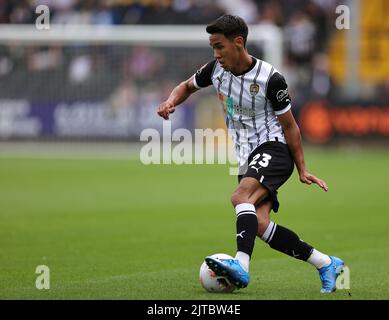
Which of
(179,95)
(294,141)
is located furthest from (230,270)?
(179,95)

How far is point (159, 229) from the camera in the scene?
40.8ft

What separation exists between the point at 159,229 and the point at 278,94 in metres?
4.97

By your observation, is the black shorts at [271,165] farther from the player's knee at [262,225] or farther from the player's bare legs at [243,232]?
the player's knee at [262,225]

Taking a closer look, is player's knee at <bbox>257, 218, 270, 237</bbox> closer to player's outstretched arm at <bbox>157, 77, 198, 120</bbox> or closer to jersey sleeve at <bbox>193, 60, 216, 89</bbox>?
player's outstretched arm at <bbox>157, 77, 198, 120</bbox>

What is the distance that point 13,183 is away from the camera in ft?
59.7

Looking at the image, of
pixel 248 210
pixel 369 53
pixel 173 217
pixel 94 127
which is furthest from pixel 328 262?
pixel 369 53

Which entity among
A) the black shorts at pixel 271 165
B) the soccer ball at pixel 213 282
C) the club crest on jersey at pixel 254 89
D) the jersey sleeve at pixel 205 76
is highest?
the jersey sleeve at pixel 205 76

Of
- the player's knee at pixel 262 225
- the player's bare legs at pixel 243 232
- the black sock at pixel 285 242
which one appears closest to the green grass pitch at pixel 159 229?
the player's bare legs at pixel 243 232

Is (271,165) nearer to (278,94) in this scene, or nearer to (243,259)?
(278,94)

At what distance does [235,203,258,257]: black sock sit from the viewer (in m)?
7.55

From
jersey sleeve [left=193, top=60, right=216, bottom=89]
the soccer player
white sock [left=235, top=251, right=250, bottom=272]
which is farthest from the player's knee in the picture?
jersey sleeve [left=193, top=60, right=216, bottom=89]

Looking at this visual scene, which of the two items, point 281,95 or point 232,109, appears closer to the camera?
point 281,95

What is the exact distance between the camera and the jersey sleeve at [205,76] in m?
8.27

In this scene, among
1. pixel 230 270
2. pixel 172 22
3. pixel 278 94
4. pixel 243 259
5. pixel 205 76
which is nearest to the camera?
pixel 230 270
